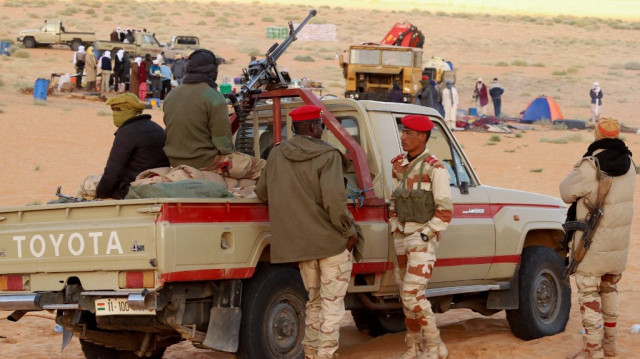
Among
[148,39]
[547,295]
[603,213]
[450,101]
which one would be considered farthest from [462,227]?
[148,39]

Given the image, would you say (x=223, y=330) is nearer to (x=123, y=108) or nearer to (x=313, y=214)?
(x=313, y=214)

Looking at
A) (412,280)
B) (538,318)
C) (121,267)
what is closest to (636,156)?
(538,318)

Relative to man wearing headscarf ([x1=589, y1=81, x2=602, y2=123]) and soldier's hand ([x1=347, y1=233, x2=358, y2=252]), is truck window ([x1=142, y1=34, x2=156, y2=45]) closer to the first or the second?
man wearing headscarf ([x1=589, y1=81, x2=602, y2=123])

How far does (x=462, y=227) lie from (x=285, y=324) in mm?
1850

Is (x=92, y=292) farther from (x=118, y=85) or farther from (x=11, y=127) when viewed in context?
(x=118, y=85)

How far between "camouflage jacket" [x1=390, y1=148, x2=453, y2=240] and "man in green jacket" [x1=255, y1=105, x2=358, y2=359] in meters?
0.60

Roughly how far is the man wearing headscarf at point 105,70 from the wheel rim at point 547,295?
86.2 ft

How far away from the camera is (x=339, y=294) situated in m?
6.19

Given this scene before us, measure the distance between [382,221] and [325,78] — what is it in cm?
4019

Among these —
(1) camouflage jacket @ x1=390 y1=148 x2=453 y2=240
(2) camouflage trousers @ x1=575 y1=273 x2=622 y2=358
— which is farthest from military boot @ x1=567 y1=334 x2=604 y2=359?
(1) camouflage jacket @ x1=390 y1=148 x2=453 y2=240

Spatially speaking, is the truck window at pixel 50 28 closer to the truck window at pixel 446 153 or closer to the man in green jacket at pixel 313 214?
the truck window at pixel 446 153

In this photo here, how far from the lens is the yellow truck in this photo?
3353 centimetres

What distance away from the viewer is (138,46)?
141ft

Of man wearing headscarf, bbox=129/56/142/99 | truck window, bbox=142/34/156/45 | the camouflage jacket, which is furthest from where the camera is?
truck window, bbox=142/34/156/45
